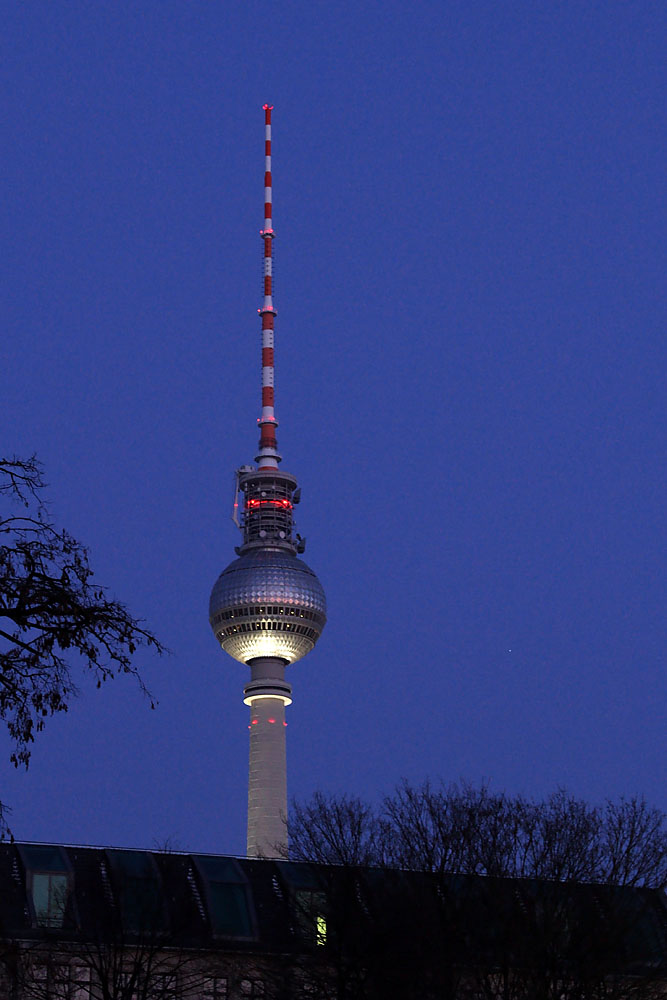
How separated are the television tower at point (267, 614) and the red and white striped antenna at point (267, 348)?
87cm

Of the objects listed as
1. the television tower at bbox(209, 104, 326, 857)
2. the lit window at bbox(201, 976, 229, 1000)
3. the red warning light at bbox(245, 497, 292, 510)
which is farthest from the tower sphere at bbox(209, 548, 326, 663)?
the lit window at bbox(201, 976, 229, 1000)

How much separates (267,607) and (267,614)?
71 centimetres

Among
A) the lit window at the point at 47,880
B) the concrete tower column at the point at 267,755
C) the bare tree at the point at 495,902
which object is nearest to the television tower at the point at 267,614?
the concrete tower column at the point at 267,755

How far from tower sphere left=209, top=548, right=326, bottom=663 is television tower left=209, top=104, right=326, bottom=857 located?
99mm

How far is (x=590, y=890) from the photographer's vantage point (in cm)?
5062

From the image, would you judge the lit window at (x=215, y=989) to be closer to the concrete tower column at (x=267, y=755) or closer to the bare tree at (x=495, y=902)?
the bare tree at (x=495, y=902)

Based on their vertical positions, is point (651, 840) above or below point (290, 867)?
below

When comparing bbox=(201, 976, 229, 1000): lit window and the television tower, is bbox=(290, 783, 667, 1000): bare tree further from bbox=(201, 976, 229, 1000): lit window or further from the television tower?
the television tower

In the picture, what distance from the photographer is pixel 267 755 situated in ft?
543

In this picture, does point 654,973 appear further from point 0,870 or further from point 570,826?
point 0,870

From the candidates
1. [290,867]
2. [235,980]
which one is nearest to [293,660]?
[290,867]

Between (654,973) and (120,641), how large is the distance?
1397 inches

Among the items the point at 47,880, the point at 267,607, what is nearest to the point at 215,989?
the point at 47,880

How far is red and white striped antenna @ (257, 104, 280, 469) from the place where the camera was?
180m
